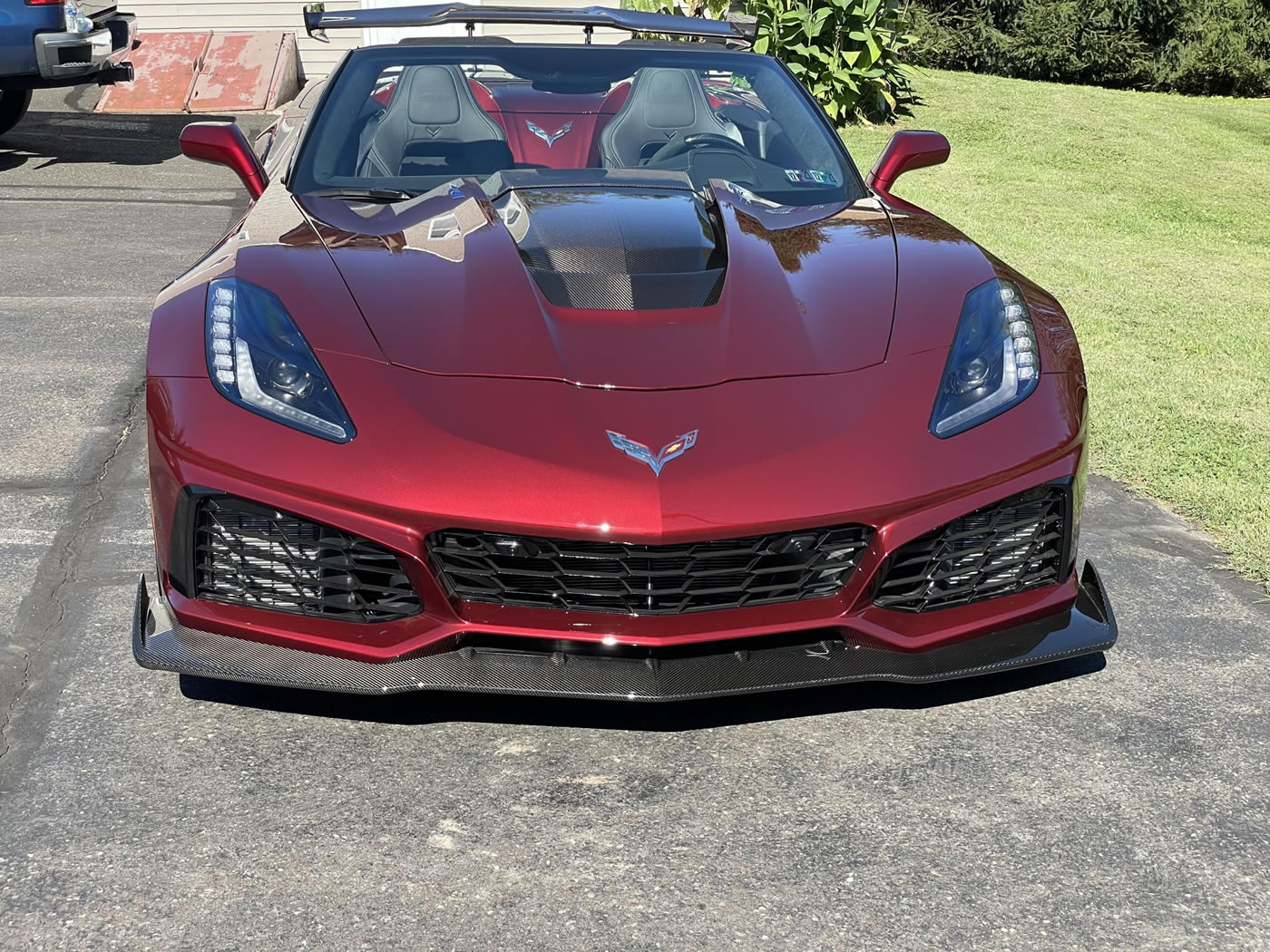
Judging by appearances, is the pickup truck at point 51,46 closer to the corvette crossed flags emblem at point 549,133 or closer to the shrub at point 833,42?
the shrub at point 833,42

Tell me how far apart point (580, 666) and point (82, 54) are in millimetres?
9363

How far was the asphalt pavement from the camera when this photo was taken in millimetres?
2328

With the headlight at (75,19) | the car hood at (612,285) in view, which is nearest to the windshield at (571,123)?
the car hood at (612,285)

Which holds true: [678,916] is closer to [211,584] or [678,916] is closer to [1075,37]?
[211,584]

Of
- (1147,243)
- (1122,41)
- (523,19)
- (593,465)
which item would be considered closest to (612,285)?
(593,465)

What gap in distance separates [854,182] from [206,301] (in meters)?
1.98

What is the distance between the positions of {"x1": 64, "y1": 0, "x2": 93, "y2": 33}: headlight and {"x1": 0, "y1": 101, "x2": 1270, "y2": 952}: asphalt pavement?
26.1ft

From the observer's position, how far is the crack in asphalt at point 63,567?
3.06 meters

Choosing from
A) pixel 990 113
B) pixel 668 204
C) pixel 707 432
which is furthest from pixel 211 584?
pixel 990 113

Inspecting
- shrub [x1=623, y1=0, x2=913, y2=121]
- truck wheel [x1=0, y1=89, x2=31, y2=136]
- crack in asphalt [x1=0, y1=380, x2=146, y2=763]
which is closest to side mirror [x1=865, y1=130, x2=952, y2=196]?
crack in asphalt [x1=0, y1=380, x2=146, y2=763]

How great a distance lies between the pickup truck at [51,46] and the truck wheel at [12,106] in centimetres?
117

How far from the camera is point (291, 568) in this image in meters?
2.66

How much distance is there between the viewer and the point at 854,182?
4164mm

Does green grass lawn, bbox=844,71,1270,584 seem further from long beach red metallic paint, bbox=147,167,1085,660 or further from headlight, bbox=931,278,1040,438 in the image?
long beach red metallic paint, bbox=147,167,1085,660
